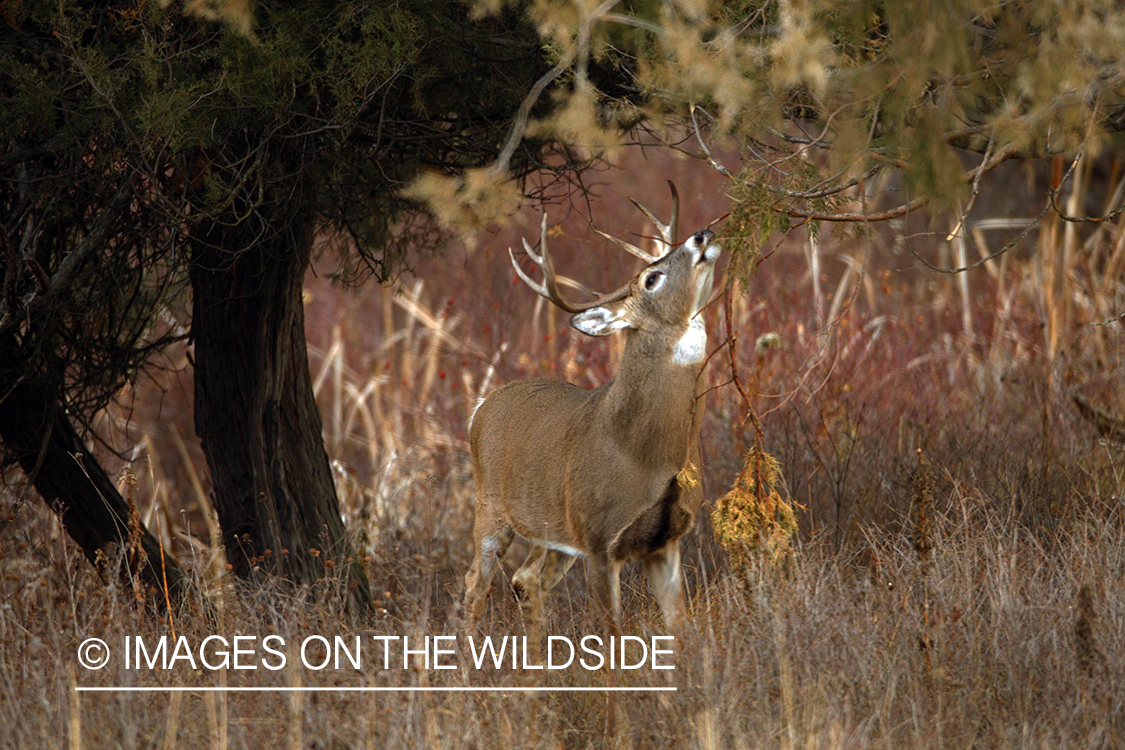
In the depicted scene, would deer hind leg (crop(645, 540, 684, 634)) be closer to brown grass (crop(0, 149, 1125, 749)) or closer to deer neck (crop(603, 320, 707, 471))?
brown grass (crop(0, 149, 1125, 749))

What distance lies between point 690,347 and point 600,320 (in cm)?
39

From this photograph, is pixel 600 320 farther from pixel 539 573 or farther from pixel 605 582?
pixel 539 573

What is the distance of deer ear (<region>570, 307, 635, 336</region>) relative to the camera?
5.09 meters

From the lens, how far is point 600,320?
5.12 meters

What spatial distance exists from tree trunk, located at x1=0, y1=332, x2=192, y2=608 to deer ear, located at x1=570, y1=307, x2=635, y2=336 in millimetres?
2265

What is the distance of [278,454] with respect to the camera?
6.14m

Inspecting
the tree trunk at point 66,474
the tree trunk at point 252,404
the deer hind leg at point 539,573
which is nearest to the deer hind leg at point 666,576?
the deer hind leg at point 539,573

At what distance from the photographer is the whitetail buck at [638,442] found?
497 cm

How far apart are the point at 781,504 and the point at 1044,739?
129 centimetres

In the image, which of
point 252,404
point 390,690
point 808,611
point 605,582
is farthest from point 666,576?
point 252,404

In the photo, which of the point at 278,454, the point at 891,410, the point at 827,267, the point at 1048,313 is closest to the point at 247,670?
the point at 278,454

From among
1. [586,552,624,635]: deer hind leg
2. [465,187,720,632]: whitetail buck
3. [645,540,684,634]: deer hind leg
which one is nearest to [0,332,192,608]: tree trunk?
[465,187,720,632]: whitetail buck

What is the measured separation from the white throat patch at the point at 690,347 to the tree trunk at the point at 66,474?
256 centimetres

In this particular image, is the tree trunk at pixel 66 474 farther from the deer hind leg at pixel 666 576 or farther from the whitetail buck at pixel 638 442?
the deer hind leg at pixel 666 576
